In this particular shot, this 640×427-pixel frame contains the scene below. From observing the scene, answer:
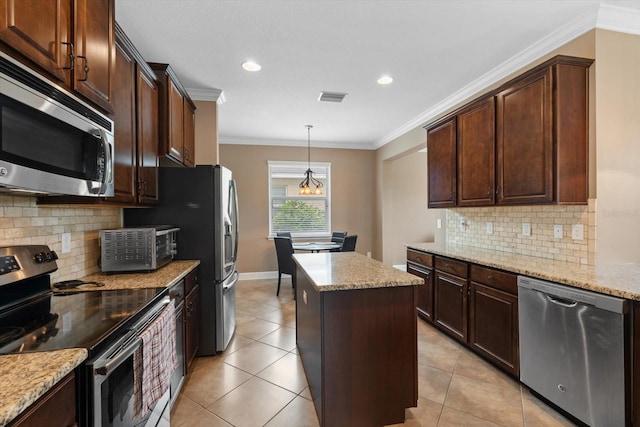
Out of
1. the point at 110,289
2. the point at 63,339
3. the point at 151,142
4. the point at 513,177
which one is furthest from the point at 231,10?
the point at 513,177

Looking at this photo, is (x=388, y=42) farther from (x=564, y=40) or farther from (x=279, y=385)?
(x=279, y=385)

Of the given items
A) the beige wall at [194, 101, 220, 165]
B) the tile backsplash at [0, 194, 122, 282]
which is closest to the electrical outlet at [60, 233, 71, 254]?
the tile backsplash at [0, 194, 122, 282]

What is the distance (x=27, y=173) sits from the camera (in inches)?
40.8

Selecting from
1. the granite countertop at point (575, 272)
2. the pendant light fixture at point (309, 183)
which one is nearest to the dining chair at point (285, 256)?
the pendant light fixture at point (309, 183)

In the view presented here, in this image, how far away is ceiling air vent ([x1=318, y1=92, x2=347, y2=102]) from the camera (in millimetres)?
3601

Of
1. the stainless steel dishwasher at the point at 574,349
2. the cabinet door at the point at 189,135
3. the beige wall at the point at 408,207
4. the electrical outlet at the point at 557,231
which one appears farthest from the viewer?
the beige wall at the point at 408,207

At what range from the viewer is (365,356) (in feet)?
5.76

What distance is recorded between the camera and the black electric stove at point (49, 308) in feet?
3.45

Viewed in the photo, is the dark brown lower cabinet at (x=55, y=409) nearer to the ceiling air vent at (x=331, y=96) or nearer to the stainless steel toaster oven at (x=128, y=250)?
the stainless steel toaster oven at (x=128, y=250)

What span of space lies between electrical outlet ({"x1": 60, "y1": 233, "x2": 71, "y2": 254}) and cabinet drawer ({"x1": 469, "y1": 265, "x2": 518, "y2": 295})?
3.02m

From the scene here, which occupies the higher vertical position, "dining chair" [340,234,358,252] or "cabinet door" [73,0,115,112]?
"cabinet door" [73,0,115,112]

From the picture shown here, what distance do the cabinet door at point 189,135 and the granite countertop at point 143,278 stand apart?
1.28m

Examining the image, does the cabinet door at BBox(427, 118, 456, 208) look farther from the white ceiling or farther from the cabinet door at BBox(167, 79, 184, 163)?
the cabinet door at BBox(167, 79, 184, 163)

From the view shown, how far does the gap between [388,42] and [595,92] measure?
61.5 inches
